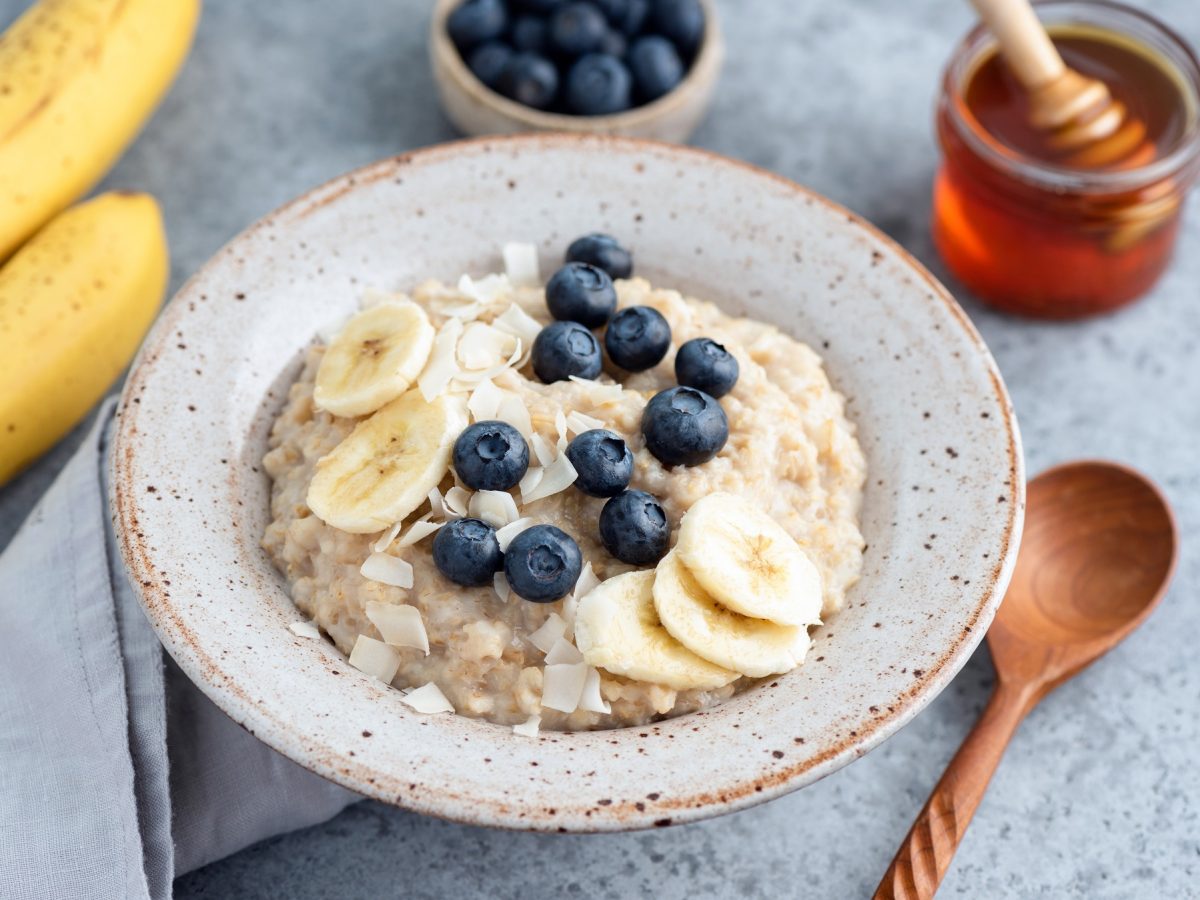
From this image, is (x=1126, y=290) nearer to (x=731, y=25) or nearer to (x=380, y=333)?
(x=731, y=25)

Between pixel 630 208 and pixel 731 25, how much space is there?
160 cm

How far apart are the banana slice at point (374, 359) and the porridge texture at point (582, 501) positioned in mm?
71

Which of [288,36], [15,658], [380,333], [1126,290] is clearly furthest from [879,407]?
[288,36]

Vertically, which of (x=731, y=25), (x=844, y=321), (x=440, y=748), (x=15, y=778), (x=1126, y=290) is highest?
(x=15, y=778)

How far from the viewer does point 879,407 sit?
2.55 metres

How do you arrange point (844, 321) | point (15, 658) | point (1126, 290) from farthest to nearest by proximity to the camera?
point (1126, 290) < point (844, 321) < point (15, 658)

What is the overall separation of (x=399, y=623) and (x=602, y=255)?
0.94 meters

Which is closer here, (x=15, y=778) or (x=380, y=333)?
(x=15, y=778)

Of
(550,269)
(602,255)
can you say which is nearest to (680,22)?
(550,269)

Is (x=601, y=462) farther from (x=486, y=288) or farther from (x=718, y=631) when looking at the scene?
(x=486, y=288)

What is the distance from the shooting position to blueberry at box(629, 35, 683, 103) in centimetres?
352

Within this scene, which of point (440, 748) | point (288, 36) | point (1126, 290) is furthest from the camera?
point (288, 36)

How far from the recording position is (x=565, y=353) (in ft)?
7.74

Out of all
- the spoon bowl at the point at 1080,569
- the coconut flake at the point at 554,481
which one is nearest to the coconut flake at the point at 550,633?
the coconut flake at the point at 554,481
